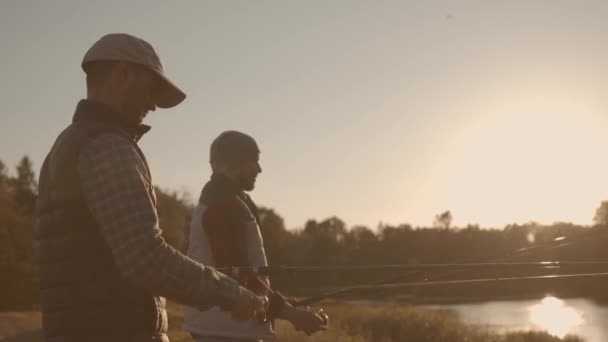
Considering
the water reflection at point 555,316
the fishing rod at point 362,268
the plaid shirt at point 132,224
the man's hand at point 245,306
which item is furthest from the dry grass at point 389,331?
the plaid shirt at point 132,224

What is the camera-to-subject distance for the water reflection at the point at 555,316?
25375 millimetres

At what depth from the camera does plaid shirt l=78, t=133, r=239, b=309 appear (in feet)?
8.49

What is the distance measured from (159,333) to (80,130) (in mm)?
964

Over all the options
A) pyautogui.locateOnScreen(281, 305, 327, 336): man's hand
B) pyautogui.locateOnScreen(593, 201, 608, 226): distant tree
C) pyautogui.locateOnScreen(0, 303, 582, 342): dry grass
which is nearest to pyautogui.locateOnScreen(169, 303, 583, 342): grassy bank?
pyautogui.locateOnScreen(0, 303, 582, 342): dry grass

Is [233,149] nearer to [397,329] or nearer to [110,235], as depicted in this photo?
[110,235]

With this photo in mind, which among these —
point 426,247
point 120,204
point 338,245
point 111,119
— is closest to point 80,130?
point 111,119

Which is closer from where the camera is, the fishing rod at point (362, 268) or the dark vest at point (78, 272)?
the dark vest at point (78, 272)

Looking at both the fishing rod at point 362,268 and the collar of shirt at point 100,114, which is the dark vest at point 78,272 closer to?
the collar of shirt at point 100,114

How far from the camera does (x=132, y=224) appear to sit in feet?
8.55

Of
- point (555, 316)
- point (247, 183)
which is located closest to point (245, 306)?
point (247, 183)

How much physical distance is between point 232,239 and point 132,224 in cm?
144

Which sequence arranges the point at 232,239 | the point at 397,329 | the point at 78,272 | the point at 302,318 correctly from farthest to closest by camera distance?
1. the point at 397,329
2. the point at 232,239
3. the point at 302,318
4. the point at 78,272

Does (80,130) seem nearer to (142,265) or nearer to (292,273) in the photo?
(142,265)

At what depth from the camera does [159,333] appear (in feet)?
9.82
